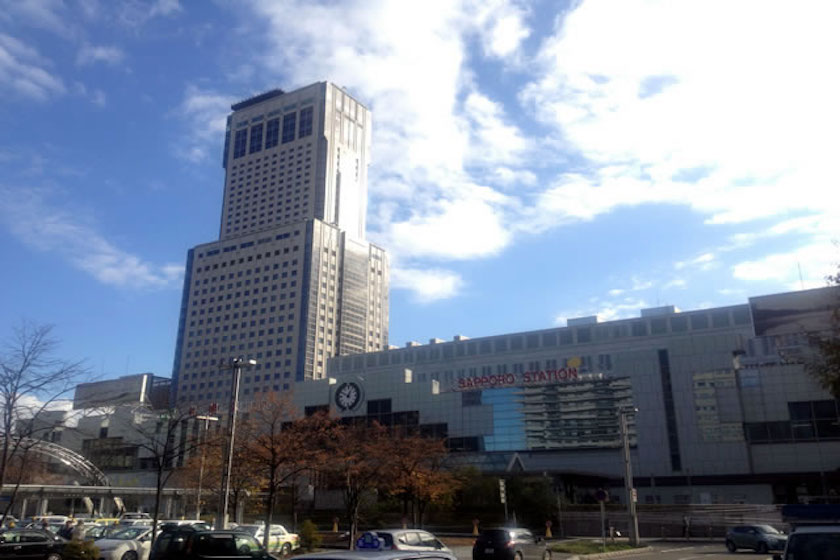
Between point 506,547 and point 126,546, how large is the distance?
15352 mm

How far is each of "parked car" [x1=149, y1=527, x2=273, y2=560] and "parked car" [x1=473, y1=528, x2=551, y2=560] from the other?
1060 centimetres

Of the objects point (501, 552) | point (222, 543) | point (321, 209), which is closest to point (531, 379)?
point (501, 552)

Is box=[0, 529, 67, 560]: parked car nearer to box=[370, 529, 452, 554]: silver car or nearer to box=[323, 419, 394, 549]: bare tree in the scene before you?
box=[370, 529, 452, 554]: silver car

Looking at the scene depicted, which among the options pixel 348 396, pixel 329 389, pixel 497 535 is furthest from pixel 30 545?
pixel 329 389

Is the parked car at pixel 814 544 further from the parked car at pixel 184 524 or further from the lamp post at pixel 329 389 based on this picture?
the lamp post at pixel 329 389

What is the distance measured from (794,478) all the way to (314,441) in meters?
51.1

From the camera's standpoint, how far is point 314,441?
6475 cm

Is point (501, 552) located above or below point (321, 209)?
below

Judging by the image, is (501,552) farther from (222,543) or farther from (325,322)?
(325,322)

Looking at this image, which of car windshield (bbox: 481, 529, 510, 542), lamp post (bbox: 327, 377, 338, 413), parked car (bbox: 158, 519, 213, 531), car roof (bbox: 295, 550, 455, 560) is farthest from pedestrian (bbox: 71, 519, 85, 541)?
lamp post (bbox: 327, 377, 338, 413)

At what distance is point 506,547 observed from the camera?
26.3 metres

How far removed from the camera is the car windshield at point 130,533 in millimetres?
29656

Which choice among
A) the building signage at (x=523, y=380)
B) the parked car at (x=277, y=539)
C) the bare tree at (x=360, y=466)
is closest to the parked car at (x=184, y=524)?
the parked car at (x=277, y=539)

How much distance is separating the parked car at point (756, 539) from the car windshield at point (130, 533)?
99.7 feet
